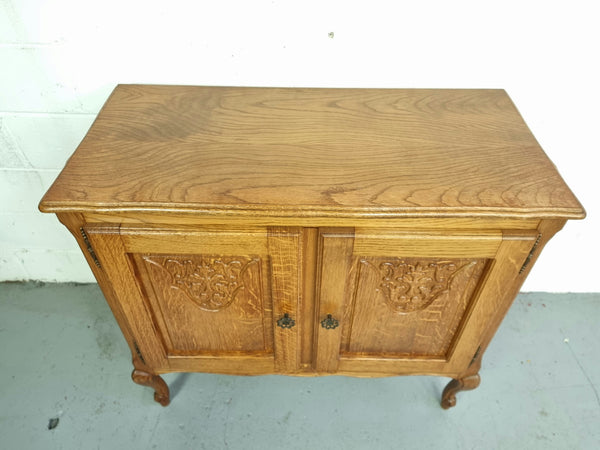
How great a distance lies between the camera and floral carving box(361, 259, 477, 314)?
921 mm

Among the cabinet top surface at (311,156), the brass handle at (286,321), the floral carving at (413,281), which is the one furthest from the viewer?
the brass handle at (286,321)

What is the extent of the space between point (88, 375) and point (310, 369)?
89cm

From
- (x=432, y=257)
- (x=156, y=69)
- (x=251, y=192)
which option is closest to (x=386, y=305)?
(x=432, y=257)

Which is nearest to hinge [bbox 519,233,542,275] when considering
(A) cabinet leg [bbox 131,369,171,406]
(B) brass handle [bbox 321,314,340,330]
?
(B) brass handle [bbox 321,314,340,330]

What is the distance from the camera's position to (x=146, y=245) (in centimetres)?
88

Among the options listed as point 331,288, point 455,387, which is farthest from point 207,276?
point 455,387

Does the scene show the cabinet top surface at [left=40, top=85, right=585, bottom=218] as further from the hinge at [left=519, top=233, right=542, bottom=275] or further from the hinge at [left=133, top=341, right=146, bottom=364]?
the hinge at [left=133, top=341, right=146, bottom=364]

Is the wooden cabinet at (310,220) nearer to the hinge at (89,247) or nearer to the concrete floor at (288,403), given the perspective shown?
the hinge at (89,247)

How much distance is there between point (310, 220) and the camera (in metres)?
0.81

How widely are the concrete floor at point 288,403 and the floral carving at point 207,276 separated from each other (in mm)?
613

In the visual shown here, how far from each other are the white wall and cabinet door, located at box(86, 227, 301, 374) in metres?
0.55

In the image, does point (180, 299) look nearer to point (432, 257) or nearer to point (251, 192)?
point (251, 192)

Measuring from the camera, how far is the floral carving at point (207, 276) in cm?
92

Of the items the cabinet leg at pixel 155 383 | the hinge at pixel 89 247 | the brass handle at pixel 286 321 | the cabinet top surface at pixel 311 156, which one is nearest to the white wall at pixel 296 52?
the cabinet top surface at pixel 311 156
